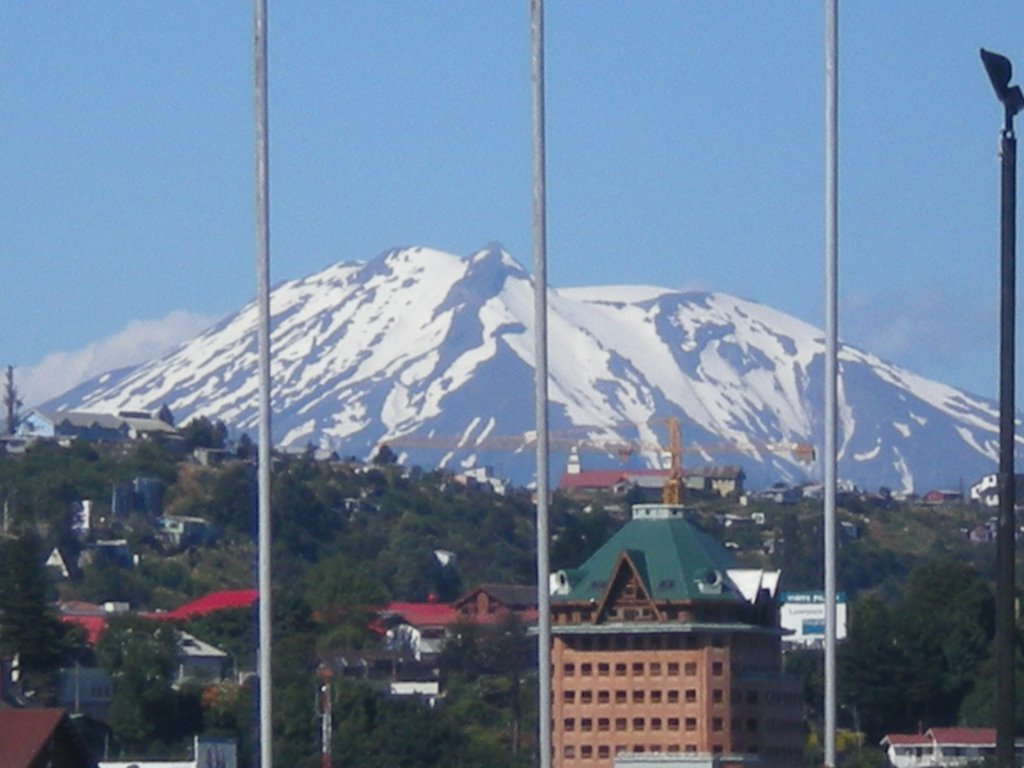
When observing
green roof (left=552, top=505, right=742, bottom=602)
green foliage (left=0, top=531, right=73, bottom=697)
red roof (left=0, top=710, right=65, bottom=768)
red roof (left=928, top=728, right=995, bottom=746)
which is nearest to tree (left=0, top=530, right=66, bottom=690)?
green foliage (left=0, top=531, right=73, bottom=697)

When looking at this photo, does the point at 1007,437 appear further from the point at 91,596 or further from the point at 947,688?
the point at 91,596

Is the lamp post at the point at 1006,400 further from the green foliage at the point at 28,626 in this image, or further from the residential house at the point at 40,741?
the green foliage at the point at 28,626

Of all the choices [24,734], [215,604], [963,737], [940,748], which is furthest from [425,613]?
[24,734]

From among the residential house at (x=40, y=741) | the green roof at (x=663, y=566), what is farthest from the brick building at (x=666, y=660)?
the residential house at (x=40, y=741)

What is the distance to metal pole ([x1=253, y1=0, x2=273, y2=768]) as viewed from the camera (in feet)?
122

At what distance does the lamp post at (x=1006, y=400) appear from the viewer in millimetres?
28172

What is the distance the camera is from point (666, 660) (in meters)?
118

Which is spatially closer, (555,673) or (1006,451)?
(1006,451)

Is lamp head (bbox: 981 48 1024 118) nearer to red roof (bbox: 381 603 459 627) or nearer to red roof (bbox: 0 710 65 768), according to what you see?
red roof (bbox: 0 710 65 768)

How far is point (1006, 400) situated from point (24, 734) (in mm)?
15245

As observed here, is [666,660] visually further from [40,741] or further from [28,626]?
[40,741]

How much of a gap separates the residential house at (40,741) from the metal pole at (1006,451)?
14.1 meters

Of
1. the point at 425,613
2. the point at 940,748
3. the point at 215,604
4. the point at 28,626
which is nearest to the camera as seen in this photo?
the point at 28,626

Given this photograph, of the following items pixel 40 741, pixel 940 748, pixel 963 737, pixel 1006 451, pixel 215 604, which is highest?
pixel 1006 451
